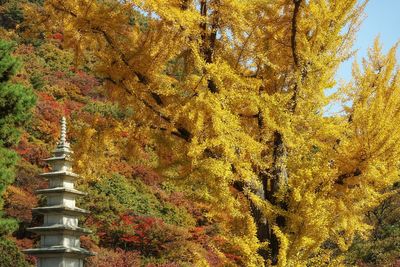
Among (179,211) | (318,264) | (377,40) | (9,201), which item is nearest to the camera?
(318,264)

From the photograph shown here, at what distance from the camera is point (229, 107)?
5.39m

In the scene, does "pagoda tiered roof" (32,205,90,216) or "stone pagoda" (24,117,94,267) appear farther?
"pagoda tiered roof" (32,205,90,216)

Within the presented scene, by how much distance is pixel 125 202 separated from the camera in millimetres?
20531

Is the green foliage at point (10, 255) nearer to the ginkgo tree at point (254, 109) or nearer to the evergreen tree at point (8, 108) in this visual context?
the evergreen tree at point (8, 108)

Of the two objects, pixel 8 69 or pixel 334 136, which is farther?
pixel 8 69

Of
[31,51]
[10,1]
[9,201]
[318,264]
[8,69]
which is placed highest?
[10,1]

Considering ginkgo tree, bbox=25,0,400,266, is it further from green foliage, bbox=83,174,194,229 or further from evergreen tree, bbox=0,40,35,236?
green foliage, bbox=83,174,194,229

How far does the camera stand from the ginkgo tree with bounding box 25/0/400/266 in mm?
4969

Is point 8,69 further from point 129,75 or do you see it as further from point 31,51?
point 31,51

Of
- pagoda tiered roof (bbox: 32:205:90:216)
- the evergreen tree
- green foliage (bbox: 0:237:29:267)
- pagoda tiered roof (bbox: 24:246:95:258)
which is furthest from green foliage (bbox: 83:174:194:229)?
pagoda tiered roof (bbox: 24:246:95:258)

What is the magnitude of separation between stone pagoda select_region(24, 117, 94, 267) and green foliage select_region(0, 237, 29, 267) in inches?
244

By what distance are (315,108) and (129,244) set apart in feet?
42.7

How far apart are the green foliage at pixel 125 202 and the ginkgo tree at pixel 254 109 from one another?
44.1ft

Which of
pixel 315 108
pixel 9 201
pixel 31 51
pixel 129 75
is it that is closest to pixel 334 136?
pixel 315 108
